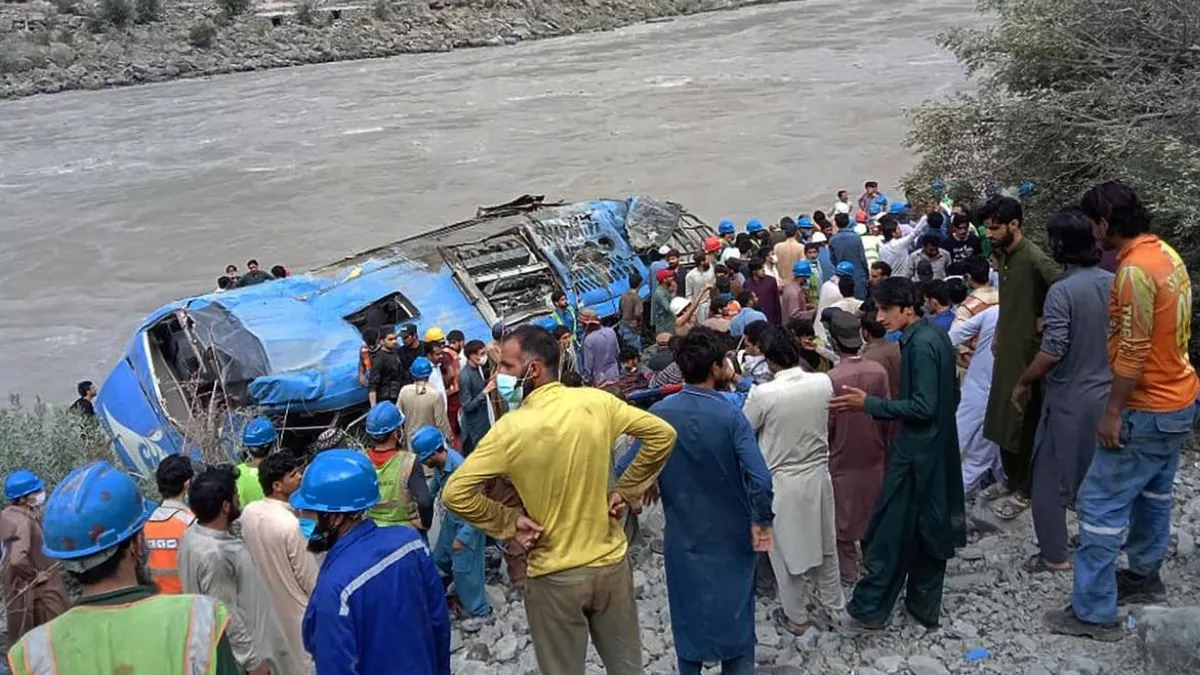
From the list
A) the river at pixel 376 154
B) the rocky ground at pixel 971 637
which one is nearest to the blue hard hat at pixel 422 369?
the rocky ground at pixel 971 637

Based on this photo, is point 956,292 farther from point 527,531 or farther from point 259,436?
point 259,436

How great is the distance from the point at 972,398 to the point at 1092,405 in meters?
1.58

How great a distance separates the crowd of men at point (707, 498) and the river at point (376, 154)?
11862 mm

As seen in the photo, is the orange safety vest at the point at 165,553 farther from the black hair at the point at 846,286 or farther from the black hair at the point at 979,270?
the black hair at the point at 846,286

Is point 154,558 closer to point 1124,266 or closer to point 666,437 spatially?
point 666,437

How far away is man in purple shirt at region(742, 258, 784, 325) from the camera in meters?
9.16

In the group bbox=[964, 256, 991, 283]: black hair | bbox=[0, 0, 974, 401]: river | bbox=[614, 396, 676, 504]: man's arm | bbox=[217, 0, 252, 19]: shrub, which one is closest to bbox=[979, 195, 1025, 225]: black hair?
bbox=[964, 256, 991, 283]: black hair

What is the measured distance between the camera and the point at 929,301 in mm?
6289

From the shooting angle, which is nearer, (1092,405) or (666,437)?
(666,437)

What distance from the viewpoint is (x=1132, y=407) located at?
A: 4.24 m

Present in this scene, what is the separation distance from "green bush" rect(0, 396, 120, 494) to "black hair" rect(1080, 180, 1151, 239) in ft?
23.7

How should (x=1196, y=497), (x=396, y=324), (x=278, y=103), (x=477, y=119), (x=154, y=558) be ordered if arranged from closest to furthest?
(x=154, y=558) → (x=1196, y=497) → (x=396, y=324) → (x=477, y=119) → (x=278, y=103)

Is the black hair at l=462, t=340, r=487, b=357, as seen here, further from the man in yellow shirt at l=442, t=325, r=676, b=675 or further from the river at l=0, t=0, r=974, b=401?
the river at l=0, t=0, r=974, b=401

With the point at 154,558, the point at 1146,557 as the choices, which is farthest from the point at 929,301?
the point at 154,558
